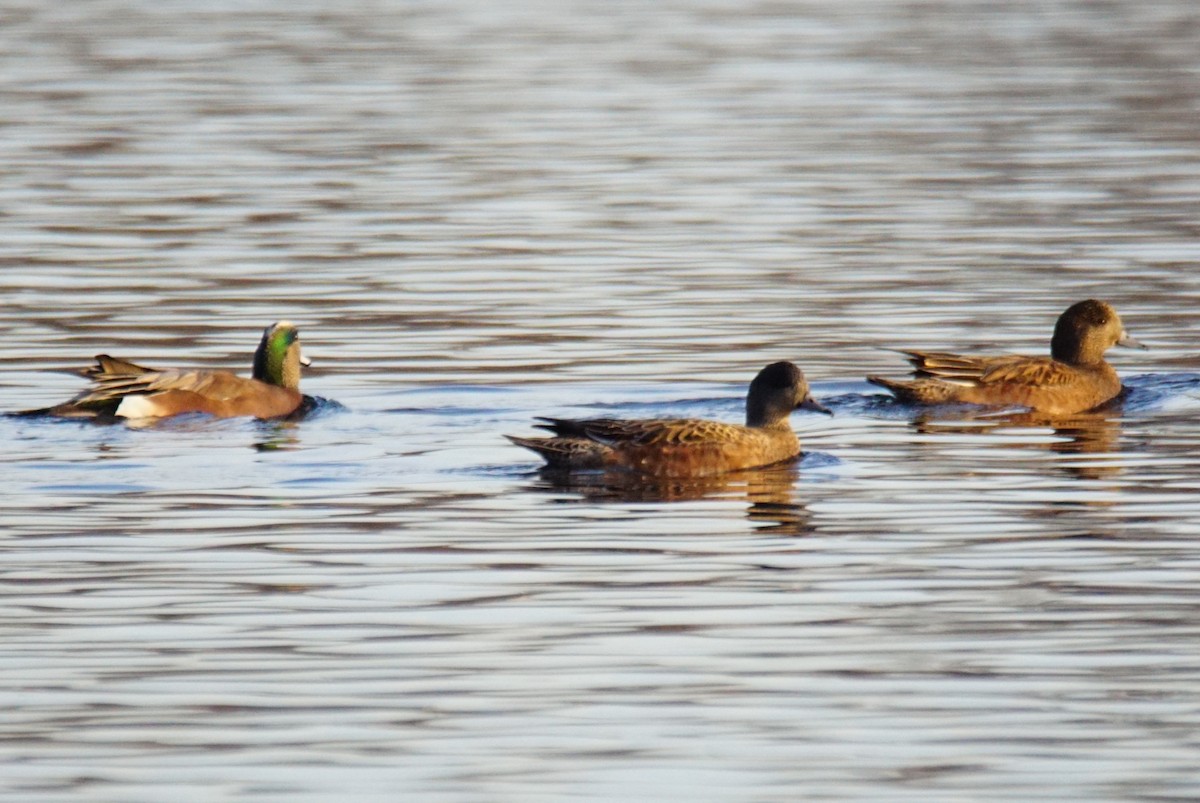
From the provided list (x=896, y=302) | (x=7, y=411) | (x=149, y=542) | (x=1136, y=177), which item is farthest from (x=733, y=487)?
(x=1136, y=177)

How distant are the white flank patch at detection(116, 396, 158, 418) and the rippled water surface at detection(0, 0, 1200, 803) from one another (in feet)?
0.97

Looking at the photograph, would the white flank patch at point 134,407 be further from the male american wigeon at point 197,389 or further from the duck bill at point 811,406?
the duck bill at point 811,406

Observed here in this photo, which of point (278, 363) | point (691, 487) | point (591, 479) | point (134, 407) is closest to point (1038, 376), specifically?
point (691, 487)

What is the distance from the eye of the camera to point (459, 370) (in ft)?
58.7

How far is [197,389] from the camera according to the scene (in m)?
16.2

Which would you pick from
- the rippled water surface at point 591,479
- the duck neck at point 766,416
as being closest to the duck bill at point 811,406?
the duck neck at point 766,416

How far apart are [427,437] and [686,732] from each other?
6.81 metres

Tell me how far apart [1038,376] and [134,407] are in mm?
5915

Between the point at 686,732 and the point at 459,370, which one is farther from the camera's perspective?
the point at 459,370

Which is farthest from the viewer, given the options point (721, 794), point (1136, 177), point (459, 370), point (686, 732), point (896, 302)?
point (1136, 177)

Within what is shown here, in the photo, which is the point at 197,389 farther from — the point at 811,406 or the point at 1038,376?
the point at 1038,376

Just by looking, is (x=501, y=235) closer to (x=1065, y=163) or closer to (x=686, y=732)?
(x=1065, y=163)

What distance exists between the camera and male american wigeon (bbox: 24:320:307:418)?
52.1 ft

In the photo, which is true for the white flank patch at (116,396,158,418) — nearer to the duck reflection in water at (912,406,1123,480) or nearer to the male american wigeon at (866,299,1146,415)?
the male american wigeon at (866,299,1146,415)
